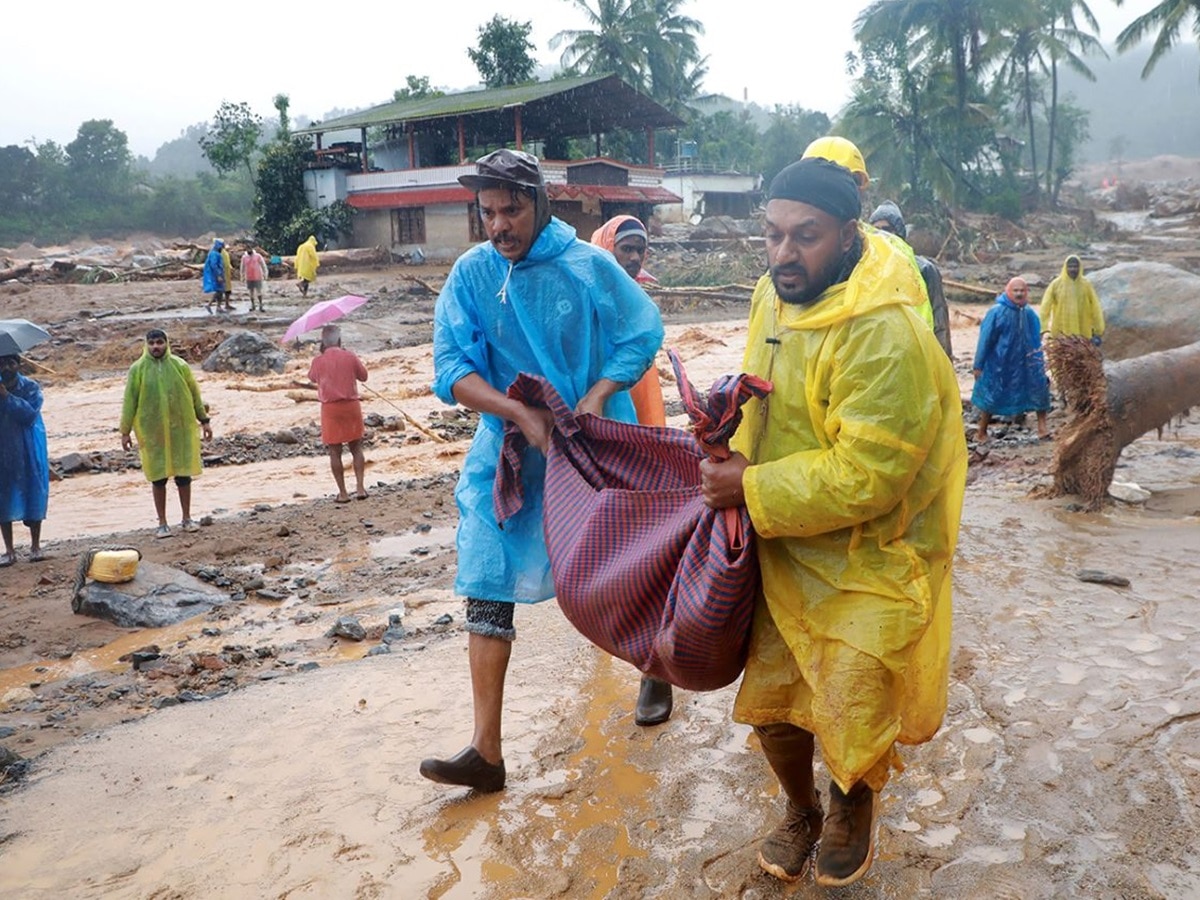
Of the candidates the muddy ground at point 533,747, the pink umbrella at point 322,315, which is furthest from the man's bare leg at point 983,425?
the pink umbrella at point 322,315

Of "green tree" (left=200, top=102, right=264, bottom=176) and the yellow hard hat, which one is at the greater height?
"green tree" (left=200, top=102, right=264, bottom=176)

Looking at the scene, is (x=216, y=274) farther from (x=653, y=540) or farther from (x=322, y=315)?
(x=653, y=540)

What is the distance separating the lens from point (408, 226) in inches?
1238

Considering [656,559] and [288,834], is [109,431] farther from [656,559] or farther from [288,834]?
[656,559]

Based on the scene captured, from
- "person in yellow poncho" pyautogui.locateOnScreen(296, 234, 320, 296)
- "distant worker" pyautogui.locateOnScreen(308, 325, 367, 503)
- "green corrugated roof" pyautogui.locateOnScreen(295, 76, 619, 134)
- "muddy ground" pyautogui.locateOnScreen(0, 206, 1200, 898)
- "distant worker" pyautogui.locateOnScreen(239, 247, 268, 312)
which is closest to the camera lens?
"muddy ground" pyautogui.locateOnScreen(0, 206, 1200, 898)

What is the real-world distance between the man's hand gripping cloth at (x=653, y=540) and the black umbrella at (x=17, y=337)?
5.73m

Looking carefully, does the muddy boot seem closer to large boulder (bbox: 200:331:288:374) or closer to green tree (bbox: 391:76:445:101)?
large boulder (bbox: 200:331:288:374)

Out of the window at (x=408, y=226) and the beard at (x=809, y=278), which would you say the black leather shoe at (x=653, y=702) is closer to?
the beard at (x=809, y=278)

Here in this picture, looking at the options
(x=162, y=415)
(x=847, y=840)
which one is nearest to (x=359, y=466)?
(x=162, y=415)

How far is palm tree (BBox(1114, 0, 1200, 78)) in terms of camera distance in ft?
113

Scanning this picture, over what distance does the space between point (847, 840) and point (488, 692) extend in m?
1.12

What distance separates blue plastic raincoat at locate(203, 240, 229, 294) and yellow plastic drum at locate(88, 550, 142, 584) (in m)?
16.2

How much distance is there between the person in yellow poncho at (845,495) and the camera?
2.20m

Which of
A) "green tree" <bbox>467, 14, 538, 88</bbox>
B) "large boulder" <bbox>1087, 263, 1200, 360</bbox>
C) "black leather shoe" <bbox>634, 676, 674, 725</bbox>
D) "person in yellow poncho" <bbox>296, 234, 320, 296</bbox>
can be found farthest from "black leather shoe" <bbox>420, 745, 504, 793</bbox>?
"green tree" <bbox>467, 14, 538, 88</bbox>
